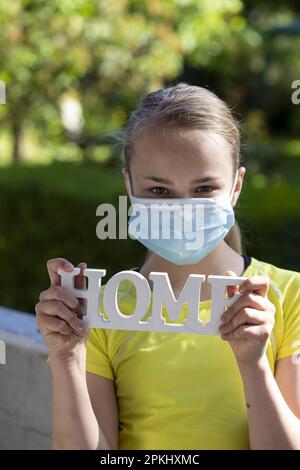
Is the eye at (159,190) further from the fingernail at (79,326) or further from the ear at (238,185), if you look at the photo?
the fingernail at (79,326)

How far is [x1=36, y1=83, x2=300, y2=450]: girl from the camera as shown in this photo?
1764 millimetres

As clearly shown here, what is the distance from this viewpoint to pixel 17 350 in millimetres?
3285

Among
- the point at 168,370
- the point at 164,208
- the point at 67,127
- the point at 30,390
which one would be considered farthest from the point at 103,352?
the point at 67,127

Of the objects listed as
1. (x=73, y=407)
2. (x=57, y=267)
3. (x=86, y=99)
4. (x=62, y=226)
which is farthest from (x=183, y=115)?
(x=86, y=99)

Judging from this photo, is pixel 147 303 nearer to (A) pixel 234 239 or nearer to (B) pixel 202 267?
(B) pixel 202 267

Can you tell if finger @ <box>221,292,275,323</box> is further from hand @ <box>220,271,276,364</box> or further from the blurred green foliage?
the blurred green foliage

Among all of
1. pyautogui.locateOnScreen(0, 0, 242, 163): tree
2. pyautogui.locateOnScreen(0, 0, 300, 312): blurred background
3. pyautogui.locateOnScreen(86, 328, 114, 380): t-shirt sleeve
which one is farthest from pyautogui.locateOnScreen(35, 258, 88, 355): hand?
pyautogui.locateOnScreen(0, 0, 242, 163): tree

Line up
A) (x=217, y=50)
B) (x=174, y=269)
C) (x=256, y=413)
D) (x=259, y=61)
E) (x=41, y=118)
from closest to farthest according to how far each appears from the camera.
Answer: (x=256, y=413) < (x=174, y=269) < (x=217, y=50) < (x=41, y=118) < (x=259, y=61)

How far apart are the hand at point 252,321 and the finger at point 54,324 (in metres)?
0.34

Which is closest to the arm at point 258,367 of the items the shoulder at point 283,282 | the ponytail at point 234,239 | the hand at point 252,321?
the hand at point 252,321

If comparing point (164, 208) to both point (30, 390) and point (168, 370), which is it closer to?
point (168, 370)

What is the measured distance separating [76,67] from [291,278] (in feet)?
16.0

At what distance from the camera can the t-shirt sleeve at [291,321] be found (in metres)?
1.87

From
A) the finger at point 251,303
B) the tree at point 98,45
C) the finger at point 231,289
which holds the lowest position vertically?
the finger at point 251,303
